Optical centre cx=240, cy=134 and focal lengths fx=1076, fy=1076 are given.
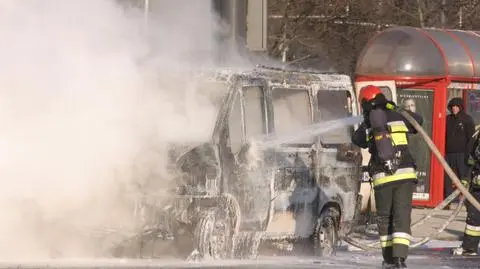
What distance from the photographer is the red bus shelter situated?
18.6m

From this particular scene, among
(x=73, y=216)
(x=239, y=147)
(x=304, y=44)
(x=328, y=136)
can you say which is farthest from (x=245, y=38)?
(x=304, y=44)

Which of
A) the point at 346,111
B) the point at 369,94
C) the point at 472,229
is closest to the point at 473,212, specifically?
the point at 472,229

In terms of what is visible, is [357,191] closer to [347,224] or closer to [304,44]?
[347,224]

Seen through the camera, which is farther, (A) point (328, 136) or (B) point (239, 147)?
(A) point (328, 136)

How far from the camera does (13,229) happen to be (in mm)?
9883

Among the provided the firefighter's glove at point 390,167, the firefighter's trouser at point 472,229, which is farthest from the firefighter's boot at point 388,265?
the firefighter's trouser at point 472,229

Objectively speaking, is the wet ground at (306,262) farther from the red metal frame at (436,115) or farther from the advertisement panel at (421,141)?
the advertisement panel at (421,141)

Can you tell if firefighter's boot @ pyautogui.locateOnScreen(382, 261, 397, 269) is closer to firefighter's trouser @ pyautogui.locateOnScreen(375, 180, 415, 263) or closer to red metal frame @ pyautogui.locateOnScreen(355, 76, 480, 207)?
firefighter's trouser @ pyautogui.locateOnScreen(375, 180, 415, 263)

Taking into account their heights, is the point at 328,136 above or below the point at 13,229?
above

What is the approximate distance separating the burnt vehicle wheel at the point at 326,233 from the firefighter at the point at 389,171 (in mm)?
1244

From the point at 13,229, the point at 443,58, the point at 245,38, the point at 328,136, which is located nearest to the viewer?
the point at 13,229

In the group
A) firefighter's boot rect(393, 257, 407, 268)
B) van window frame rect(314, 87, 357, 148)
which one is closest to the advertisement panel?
van window frame rect(314, 87, 357, 148)

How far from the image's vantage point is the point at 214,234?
10.4 m

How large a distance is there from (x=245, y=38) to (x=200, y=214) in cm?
428
